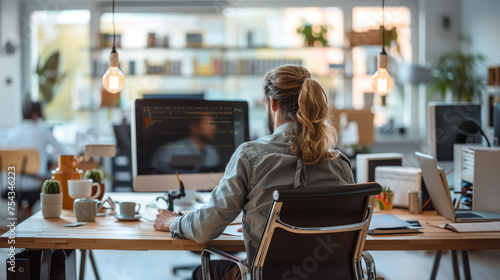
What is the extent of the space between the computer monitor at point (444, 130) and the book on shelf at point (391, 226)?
920mm

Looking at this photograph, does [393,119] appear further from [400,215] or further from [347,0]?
[400,215]

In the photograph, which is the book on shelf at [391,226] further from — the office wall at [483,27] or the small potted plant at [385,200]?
the office wall at [483,27]

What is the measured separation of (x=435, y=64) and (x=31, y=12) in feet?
15.6

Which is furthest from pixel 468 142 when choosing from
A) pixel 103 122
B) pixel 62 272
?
pixel 103 122

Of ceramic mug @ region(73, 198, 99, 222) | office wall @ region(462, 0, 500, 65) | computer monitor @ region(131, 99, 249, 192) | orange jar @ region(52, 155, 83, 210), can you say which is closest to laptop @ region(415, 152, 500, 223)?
computer monitor @ region(131, 99, 249, 192)

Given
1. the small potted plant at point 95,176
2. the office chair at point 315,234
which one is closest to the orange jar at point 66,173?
the small potted plant at point 95,176

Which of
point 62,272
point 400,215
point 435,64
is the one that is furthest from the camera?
point 435,64

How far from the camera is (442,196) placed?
2.27m

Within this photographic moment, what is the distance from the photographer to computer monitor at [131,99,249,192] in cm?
245

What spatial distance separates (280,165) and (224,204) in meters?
0.21

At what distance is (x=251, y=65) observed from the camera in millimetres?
6551

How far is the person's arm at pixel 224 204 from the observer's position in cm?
172

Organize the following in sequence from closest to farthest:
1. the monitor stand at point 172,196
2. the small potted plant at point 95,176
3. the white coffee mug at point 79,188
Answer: the white coffee mug at point 79,188 → the monitor stand at point 172,196 → the small potted plant at point 95,176

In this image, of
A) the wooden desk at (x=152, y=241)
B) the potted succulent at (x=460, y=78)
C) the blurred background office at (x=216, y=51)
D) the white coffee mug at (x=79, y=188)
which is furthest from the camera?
the blurred background office at (x=216, y=51)
